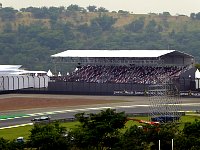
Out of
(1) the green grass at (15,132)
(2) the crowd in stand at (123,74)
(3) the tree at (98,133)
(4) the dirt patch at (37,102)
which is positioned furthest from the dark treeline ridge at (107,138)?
(2) the crowd in stand at (123,74)

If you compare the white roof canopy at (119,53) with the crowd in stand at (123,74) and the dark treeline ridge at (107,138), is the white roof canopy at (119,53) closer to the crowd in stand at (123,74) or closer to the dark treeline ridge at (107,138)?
the crowd in stand at (123,74)

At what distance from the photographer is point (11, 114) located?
90.6 meters

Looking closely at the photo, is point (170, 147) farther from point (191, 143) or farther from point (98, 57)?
point (98, 57)

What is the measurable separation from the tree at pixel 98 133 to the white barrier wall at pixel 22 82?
7343 centimetres

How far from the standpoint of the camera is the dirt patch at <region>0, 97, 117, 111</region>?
100812 millimetres

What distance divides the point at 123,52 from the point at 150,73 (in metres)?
9.86

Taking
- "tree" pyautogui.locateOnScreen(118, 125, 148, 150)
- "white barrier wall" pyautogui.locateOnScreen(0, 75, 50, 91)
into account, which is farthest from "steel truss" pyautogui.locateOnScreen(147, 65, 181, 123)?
"white barrier wall" pyautogui.locateOnScreen(0, 75, 50, 91)

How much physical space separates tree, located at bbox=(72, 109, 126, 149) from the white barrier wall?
73.4m

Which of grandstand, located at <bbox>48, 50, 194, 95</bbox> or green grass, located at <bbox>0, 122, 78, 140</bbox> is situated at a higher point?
grandstand, located at <bbox>48, 50, 194, 95</bbox>

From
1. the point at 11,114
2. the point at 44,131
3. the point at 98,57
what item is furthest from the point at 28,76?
the point at 44,131

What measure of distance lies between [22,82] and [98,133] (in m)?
78.4

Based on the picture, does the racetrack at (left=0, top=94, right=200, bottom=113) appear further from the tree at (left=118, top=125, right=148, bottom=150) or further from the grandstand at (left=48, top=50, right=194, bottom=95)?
the tree at (left=118, top=125, right=148, bottom=150)

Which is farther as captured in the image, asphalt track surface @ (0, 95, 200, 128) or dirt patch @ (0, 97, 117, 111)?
dirt patch @ (0, 97, 117, 111)

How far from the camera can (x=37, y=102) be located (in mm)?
106188
